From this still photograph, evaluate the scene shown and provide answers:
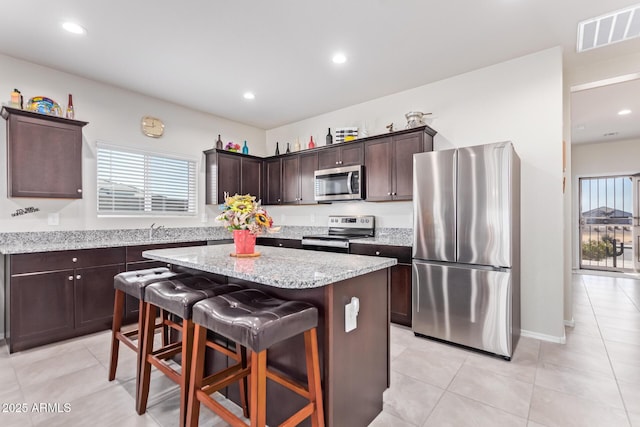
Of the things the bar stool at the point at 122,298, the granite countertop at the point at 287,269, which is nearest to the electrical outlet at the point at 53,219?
the bar stool at the point at 122,298

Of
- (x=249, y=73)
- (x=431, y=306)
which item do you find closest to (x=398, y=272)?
(x=431, y=306)

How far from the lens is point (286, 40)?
110 inches

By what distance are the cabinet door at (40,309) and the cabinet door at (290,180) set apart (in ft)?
9.55

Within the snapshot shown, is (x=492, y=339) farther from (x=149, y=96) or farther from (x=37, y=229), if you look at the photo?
(x=149, y=96)

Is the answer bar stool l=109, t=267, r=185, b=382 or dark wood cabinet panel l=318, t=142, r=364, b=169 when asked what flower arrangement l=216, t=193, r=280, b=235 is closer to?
bar stool l=109, t=267, r=185, b=382

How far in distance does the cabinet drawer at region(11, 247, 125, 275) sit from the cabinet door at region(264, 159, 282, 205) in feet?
7.94

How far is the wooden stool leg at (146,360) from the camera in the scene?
73.5 inches

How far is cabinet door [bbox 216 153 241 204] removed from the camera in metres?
4.61

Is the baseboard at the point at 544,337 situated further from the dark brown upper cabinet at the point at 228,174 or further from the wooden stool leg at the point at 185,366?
the dark brown upper cabinet at the point at 228,174

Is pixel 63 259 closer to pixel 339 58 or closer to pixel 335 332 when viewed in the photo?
pixel 335 332

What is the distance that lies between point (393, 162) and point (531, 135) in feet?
4.58

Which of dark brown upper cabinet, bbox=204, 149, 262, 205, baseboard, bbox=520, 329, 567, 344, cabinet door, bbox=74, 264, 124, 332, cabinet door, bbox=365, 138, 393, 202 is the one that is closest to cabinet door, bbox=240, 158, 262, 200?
dark brown upper cabinet, bbox=204, 149, 262, 205

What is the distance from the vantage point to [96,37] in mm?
2711

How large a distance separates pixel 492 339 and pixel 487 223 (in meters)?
1.00
